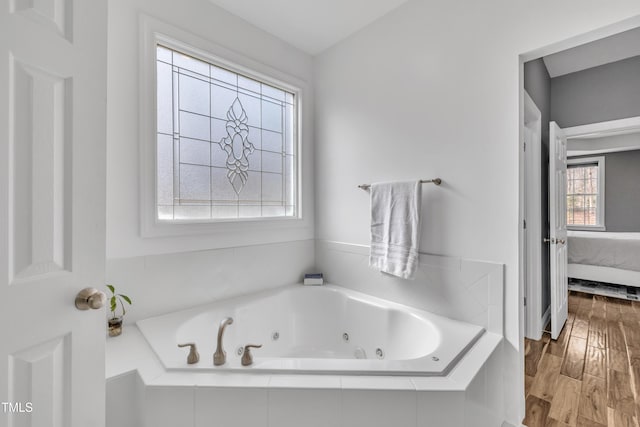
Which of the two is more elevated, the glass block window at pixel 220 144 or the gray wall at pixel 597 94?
the gray wall at pixel 597 94

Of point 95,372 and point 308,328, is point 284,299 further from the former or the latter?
point 95,372

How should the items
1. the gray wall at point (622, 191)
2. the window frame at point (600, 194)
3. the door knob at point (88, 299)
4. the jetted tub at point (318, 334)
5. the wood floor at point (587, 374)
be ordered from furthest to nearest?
the window frame at point (600, 194), the gray wall at point (622, 191), the wood floor at point (587, 374), the jetted tub at point (318, 334), the door knob at point (88, 299)

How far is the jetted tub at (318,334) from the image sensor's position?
1215 mm

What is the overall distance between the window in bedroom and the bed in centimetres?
147

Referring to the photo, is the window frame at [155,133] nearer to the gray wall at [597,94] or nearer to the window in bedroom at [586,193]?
the gray wall at [597,94]

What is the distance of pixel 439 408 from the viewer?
108 centimetres

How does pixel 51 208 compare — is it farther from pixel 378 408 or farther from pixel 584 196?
pixel 584 196


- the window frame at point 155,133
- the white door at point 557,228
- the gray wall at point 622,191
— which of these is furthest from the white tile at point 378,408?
the gray wall at point 622,191

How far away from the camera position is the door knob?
81 cm

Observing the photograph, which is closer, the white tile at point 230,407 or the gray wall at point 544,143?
the white tile at point 230,407

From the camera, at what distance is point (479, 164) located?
1.60 meters

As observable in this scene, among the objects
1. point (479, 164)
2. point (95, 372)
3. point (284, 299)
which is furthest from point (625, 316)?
point (95, 372)

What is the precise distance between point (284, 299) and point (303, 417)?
1.10 metres

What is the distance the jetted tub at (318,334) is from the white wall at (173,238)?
138 mm
